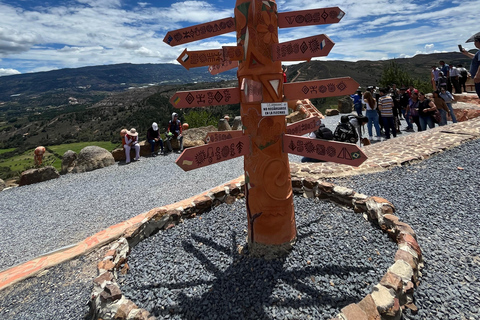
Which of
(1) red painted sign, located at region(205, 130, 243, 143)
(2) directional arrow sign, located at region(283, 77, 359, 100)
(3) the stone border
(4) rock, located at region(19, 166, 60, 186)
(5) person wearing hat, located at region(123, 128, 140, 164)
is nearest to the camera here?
(3) the stone border

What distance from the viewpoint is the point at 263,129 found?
8.79 feet

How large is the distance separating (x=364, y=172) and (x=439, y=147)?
2212 millimetres

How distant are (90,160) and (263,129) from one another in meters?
9.86

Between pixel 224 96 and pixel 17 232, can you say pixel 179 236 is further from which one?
pixel 17 232

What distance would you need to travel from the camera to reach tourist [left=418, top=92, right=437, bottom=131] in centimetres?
907

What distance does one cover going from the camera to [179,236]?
3.73 m

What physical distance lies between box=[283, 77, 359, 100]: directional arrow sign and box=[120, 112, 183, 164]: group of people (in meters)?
9.22

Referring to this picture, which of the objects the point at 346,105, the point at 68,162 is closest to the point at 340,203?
the point at 68,162

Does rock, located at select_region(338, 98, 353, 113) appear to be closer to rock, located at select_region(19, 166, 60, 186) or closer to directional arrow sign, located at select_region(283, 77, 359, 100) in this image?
rock, located at select_region(19, 166, 60, 186)

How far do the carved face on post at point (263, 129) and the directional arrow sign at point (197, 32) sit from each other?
158mm

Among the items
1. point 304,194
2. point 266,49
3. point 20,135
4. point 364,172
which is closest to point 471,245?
point 304,194

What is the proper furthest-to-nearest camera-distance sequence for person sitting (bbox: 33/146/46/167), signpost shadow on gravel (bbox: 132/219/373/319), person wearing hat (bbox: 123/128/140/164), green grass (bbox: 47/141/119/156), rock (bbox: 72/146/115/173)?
green grass (bbox: 47/141/119/156) < person sitting (bbox: 33/146/46/167) < person wearing hat (bbox: 123/128/140/164) < rock (bbox: 72/146/115/173) < signpost shadow on gravel (bbox: 132/219/373/319)

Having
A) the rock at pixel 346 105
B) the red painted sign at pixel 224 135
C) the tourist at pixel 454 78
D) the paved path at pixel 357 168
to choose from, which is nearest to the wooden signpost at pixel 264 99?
the red painted sign at pixel 224 135

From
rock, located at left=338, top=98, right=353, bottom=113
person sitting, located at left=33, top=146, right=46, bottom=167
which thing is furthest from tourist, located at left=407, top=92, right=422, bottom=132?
person sitting, located at left=33, top=146, right=46, bottom=167
